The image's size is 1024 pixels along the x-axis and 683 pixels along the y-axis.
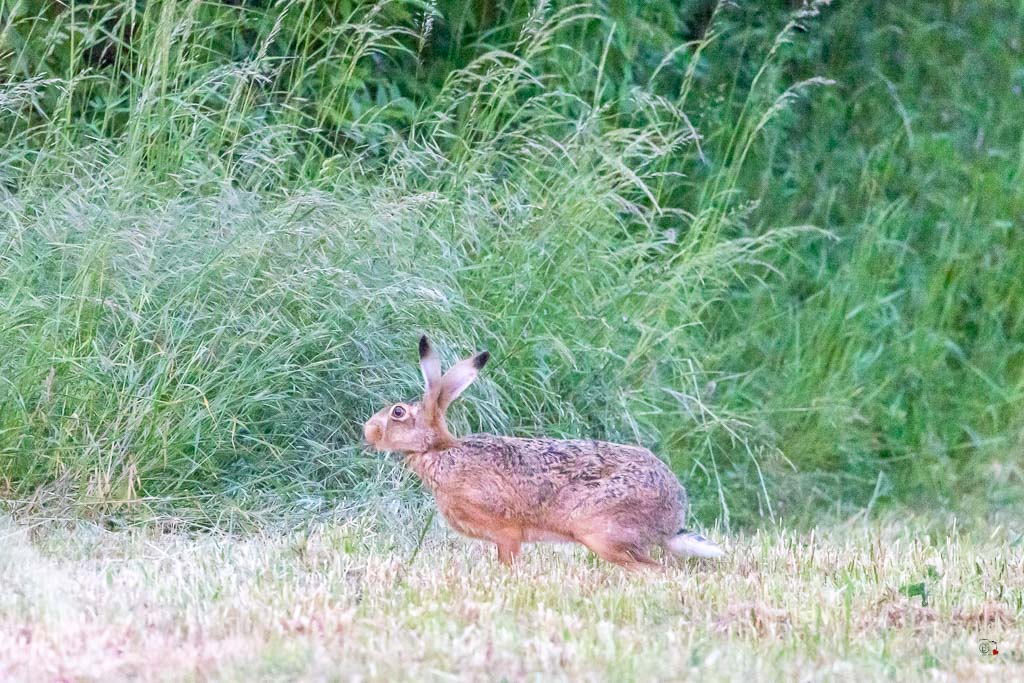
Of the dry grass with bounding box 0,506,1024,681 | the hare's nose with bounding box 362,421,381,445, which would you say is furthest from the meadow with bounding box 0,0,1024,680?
the hare's nose with bounding box 362,421,381,445

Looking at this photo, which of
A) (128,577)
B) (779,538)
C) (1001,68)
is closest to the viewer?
(128,577)

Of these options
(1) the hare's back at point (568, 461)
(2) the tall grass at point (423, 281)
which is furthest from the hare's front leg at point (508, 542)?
(2) the tall grass at point (423, 281)

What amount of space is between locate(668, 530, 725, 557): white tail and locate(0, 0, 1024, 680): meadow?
0.09m

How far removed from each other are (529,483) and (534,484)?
0.06 ft

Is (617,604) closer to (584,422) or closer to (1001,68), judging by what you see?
(584,422)

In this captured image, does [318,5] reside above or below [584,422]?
above

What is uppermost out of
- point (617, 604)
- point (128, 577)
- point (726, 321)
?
point (617, 604)

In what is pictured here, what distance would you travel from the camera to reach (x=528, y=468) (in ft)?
17.7

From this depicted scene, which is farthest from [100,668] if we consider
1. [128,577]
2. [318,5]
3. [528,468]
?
[318,5]

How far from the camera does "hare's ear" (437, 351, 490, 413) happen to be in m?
5.54

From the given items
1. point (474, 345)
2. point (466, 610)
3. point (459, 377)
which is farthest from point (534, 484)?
point (474, 345)

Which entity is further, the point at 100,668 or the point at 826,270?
the point at 826,270

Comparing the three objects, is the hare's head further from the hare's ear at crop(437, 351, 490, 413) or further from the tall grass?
the tall grass

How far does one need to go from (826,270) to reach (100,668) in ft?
20.0
